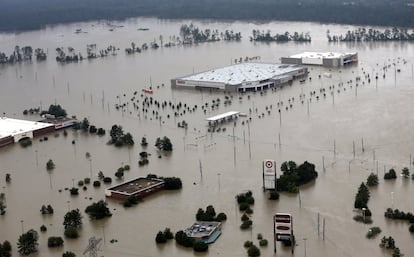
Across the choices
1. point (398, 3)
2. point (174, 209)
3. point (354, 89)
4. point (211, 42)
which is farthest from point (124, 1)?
point (174, 209)

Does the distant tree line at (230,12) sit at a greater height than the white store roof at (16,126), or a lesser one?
greater

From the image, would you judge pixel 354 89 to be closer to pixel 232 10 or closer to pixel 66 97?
pixel 66 97

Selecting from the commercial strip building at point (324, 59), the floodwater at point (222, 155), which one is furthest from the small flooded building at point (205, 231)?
the commercial strip building at point (324, 59)

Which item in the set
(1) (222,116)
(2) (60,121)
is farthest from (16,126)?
(1) (222,116)

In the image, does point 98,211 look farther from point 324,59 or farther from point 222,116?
point 324,59

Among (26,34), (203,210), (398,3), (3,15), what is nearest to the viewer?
(203,210)

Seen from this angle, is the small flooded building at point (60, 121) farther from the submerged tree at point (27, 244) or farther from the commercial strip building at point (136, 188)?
the submerged tree at point (27, 244)
